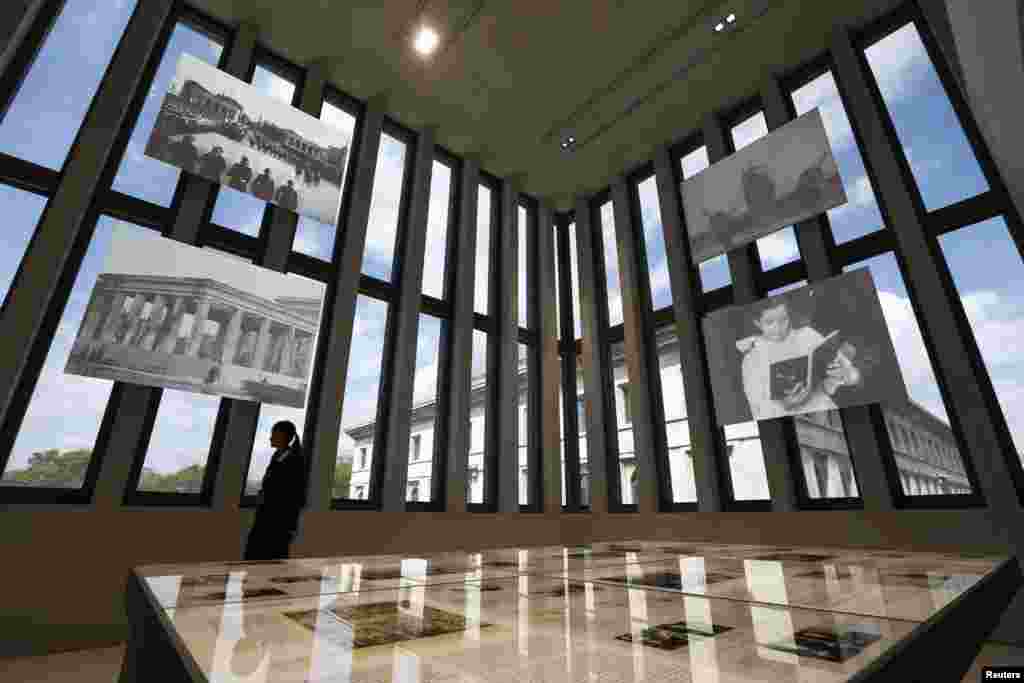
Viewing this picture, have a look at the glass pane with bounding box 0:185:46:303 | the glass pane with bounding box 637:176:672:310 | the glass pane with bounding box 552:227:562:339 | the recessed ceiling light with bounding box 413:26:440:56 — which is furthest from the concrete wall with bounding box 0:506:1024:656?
the recessed ceiling light with bounding box 413:26:440:56

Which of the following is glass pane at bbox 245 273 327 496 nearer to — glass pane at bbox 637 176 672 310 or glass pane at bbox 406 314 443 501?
glass pane at bbox 406 314 443 501

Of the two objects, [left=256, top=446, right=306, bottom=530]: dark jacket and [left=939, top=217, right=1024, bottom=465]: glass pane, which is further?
[left=939, top=217, right=1024, bottom=465]: glass pane

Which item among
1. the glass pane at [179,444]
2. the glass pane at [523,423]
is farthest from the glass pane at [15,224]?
the glass pane at [523,423]

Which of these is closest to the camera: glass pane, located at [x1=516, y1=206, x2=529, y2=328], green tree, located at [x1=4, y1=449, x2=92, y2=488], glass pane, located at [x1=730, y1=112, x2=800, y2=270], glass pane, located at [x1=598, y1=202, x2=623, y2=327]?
green tree, located at [x1=4, y1=449, x2=92, y2=488]

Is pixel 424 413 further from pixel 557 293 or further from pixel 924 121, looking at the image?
pixel 924 121

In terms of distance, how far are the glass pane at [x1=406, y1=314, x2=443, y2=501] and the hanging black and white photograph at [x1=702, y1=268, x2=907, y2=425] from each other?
2.84 meters

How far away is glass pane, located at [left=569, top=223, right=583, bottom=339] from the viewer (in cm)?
663

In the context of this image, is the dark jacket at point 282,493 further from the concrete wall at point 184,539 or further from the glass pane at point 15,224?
the glass pane at point 15,224

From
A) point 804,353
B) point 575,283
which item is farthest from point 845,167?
point 575,283

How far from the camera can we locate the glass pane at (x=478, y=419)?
5.34m

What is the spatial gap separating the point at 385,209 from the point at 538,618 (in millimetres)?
5146

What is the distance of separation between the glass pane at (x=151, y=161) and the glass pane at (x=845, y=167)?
221 inches

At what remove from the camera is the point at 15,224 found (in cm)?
326

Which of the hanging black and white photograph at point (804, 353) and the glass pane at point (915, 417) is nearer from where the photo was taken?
the glass pane at point (915, 417)
